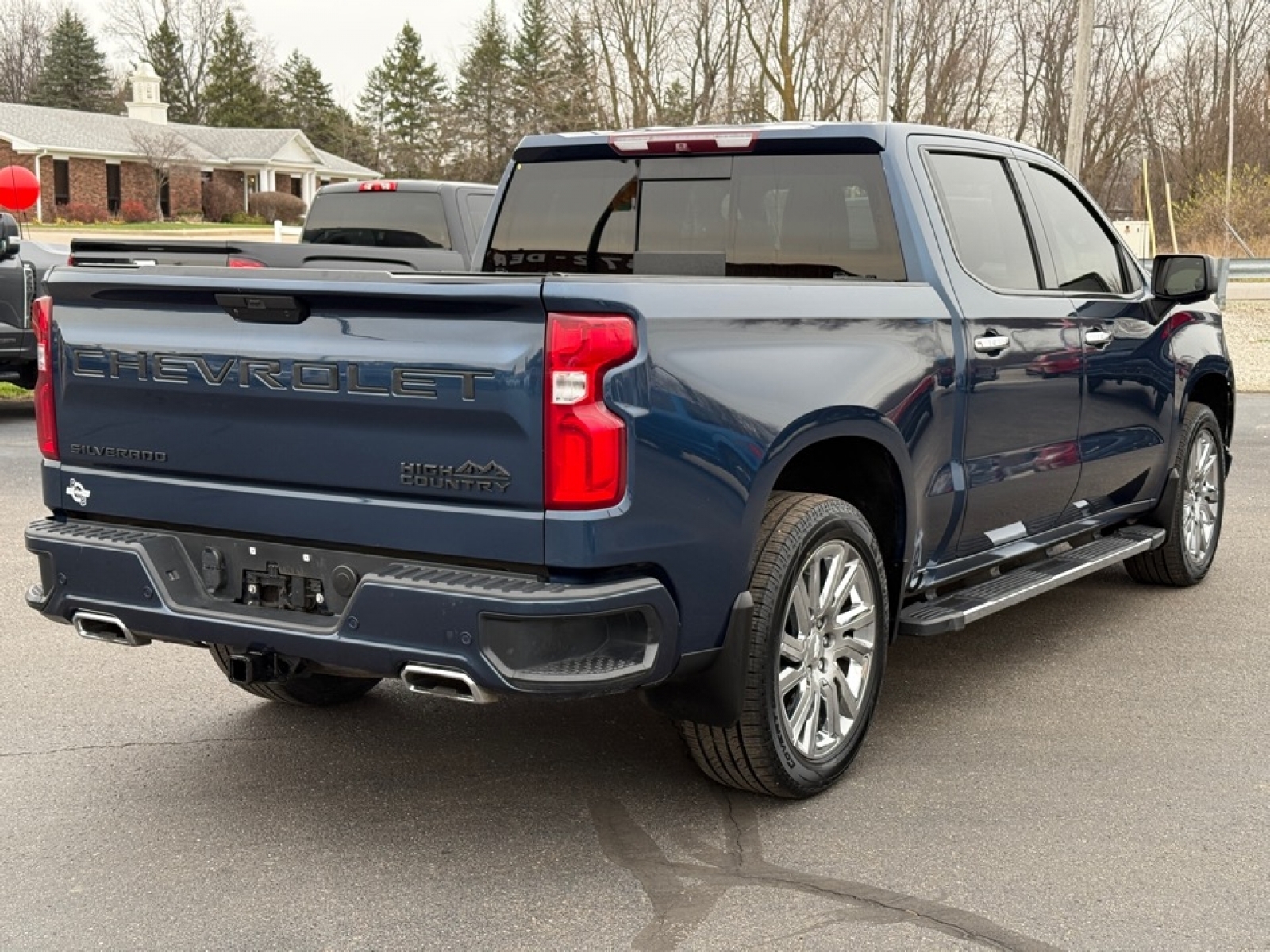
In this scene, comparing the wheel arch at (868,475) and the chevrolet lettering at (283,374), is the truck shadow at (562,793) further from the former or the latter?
the chevrolet lettering at (283,374)

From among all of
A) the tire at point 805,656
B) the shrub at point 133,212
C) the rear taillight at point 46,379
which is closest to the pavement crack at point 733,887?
the tire at point 805,656

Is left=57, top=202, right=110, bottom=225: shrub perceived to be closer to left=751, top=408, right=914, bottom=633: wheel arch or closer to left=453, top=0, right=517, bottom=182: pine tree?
left=453, top=0, right=517, bottom=182: pine tree

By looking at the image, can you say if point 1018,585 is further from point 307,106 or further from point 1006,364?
point 307,106

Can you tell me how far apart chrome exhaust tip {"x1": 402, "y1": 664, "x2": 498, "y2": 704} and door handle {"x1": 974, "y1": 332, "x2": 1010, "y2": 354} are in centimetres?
226

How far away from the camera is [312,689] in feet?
17.3

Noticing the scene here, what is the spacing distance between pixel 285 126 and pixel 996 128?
2030 inches

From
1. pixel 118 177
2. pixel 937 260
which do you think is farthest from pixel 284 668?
pixel 118 177

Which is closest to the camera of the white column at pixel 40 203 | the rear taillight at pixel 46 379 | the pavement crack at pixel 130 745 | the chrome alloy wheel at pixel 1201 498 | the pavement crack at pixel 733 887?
the pavement crack at pixel 733 887

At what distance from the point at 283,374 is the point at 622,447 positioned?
0.93m

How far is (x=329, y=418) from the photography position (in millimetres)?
3869

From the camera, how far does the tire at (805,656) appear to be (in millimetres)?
4176

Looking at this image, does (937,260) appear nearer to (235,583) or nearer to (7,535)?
(235,583)

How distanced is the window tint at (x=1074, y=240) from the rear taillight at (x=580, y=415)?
2.94 m

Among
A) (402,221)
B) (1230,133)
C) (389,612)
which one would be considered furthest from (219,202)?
(389,612)
